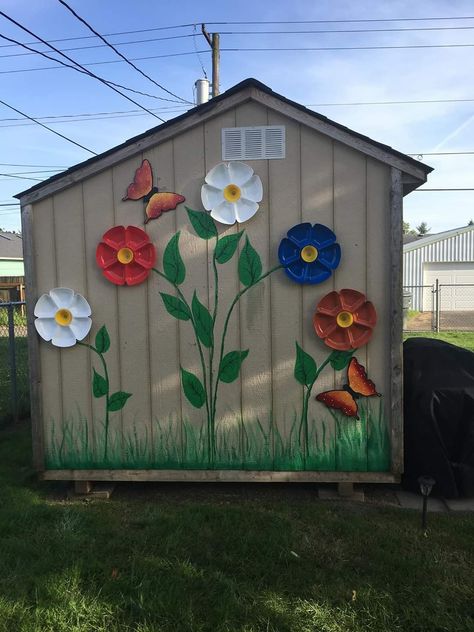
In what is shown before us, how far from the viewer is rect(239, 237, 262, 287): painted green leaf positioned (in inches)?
155

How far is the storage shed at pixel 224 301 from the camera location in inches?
152

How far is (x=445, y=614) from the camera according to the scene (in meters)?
2.57

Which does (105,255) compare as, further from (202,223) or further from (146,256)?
(202,223)

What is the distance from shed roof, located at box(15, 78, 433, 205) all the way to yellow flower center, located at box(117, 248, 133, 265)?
633mm

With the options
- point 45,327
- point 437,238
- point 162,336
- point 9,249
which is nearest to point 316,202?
point 162,336

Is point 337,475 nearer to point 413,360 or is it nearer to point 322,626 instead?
point 413,360

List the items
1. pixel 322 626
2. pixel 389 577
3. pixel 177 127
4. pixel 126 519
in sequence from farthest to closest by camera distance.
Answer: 1. pixel 177 127
2. pixel 126 519
3. pixel 389 577
4. pixel 322 626

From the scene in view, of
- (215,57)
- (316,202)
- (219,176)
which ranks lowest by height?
(316,202)

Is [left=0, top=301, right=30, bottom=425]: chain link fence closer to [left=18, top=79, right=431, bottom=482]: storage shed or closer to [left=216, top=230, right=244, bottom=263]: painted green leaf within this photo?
[left=18, top=79, right=431, bottom=482]: storage shed

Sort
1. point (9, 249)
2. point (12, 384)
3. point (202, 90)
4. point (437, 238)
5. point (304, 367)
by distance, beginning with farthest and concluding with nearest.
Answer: point (9, 249) < point (437, 238) < point (202, 90) < point (12, 384) < point (304, 367)

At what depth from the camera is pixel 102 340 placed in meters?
4.08

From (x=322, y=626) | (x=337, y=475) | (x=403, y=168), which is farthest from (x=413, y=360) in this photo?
(x=322, y=626)

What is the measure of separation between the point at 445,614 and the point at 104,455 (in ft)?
8.52

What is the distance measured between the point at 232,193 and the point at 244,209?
0.48 ft
